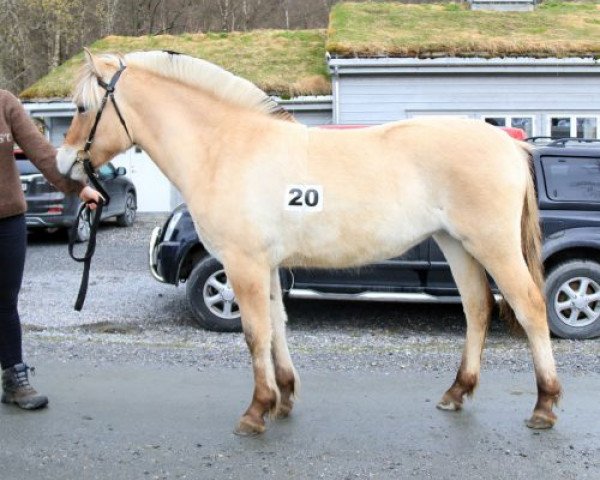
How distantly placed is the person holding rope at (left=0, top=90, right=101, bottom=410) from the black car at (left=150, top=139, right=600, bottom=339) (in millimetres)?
2783

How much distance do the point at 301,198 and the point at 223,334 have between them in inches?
138

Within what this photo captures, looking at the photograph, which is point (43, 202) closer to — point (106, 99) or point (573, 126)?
point (106, 99)

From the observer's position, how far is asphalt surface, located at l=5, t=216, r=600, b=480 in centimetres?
423

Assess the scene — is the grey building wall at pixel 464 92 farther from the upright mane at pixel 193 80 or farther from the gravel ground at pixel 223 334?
the upright mane at pixel 193 80

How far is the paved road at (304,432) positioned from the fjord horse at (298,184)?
291 mm

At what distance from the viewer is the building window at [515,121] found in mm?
17469

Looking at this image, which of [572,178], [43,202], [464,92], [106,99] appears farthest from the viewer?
[464,92]

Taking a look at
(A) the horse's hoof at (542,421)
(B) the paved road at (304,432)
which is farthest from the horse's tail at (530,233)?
(B) the paved road at (304,432)

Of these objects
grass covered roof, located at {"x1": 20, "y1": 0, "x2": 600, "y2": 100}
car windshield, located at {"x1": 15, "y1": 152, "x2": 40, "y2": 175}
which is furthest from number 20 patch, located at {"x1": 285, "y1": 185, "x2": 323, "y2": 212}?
grass covered roof, located at {"x1": 20, "y1": 0, "x2": 600, "y2": 100}

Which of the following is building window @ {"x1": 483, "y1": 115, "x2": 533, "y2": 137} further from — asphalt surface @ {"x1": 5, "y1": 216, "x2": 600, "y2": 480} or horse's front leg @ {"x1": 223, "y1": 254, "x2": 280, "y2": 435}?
horse's front leg @ {"x1": 223, "y1": 254, "x2": 280, "y2": 435}

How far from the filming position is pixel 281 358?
16.5 feet

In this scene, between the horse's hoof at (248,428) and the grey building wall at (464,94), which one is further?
the grey building wall at (464,94)

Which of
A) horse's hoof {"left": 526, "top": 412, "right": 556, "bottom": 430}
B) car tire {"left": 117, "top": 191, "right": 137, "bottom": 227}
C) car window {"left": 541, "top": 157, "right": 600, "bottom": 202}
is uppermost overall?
car window {"left": 541, "top": 157, "right": 600, "bottom": 202}

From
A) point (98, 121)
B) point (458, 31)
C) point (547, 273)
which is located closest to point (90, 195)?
point (98, 121)
